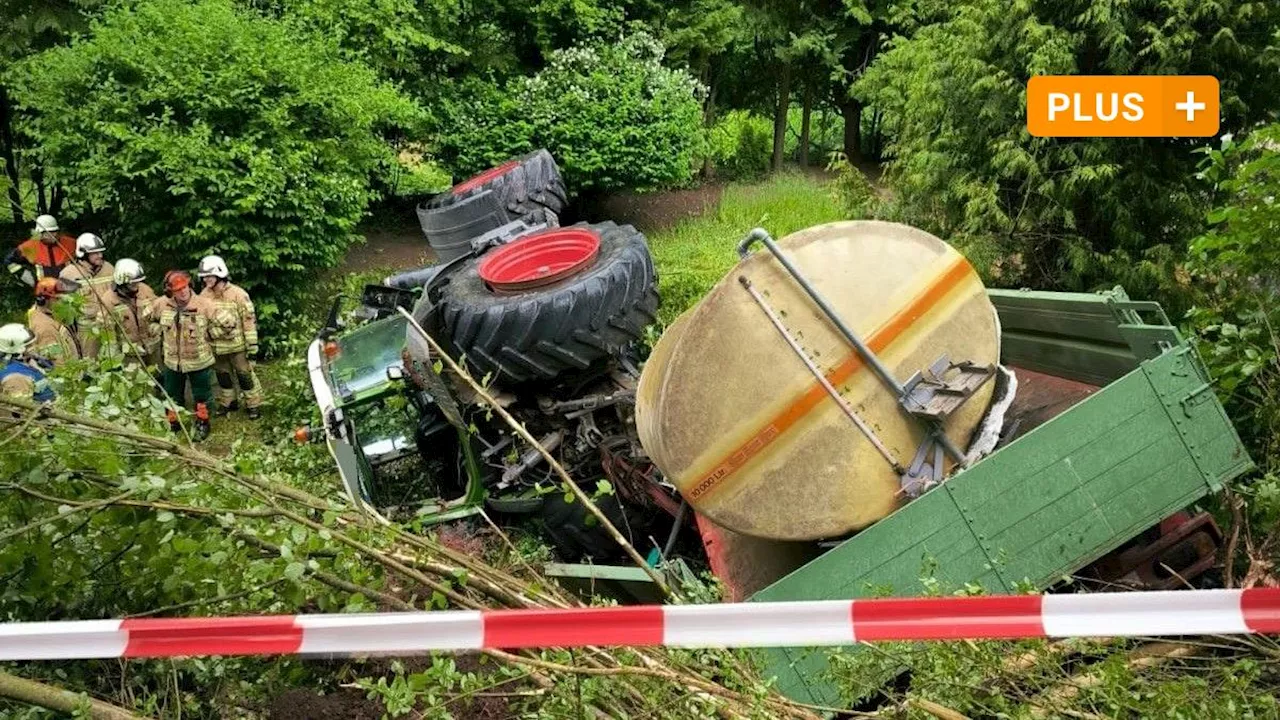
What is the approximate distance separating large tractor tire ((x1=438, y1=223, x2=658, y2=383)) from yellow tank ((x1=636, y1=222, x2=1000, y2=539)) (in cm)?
127

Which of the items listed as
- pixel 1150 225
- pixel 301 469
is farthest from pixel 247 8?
pixel 1150 225

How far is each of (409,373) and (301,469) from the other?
115 cm

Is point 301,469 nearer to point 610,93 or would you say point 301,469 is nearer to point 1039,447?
point 1039,447

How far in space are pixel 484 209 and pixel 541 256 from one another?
169 centimetres

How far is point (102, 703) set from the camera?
2.92 metres

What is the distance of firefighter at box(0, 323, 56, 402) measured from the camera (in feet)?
18.2

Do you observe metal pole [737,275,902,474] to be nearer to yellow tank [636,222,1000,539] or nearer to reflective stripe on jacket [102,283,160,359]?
yellow tank [636,222,1000,539]

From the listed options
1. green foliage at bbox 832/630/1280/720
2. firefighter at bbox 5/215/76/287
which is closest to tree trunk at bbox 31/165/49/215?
firefighter at bbox 5/215/76/287

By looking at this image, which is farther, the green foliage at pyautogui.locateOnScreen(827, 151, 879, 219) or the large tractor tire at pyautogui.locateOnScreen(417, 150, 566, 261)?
the green foliage at pyautogui.locateOnScreen(827, 151, 879, 219)

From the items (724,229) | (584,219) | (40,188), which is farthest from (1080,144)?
(40,188)

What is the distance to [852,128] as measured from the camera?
61.6 feet

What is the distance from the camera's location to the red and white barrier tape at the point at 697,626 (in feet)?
7.94

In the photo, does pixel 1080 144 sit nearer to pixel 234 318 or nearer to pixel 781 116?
pixel 234 318

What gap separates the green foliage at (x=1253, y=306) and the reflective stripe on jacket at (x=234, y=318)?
7.32m
